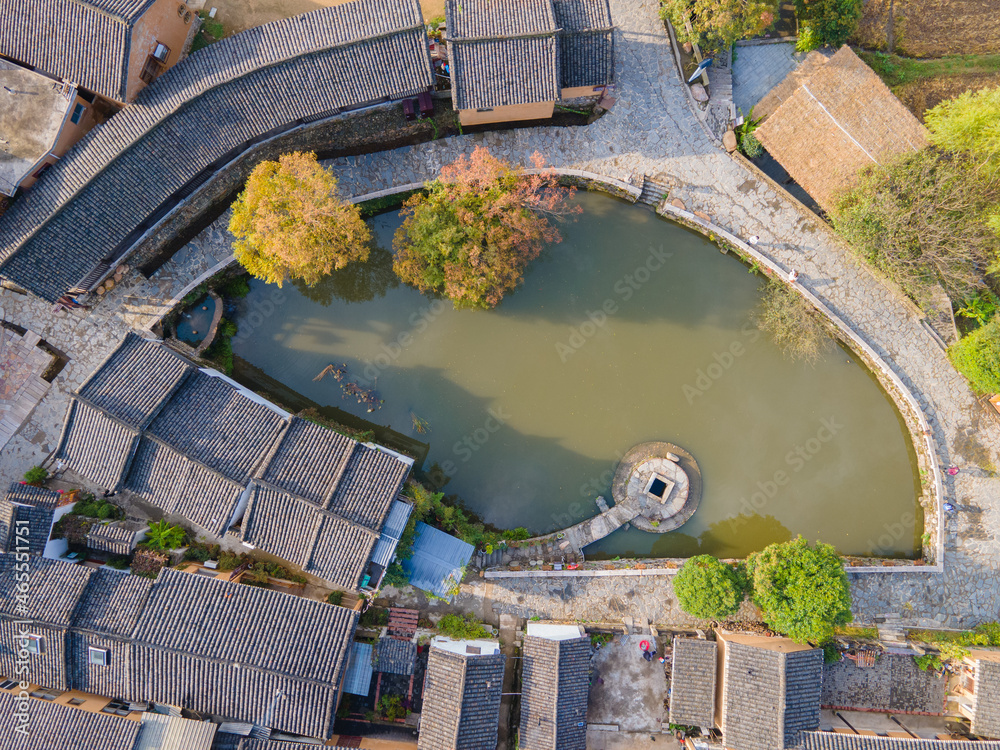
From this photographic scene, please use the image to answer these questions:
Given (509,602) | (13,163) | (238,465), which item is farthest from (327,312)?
(509,602)

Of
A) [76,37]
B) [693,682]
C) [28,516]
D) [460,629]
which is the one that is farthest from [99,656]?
[76,37]

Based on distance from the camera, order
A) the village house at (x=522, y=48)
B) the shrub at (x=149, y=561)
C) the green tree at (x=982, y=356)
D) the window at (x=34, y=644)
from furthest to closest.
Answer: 1. the shrub at (x=149, y=561)
2. the green tree at (x=982, y=356)
3. the village house at (x=522, y=48)
4. the window at (x=34, y=644)

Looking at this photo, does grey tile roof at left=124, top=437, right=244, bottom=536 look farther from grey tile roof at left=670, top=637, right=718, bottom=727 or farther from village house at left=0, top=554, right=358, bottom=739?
grey tile roof at left=670, top=637, right=718, bottom=727

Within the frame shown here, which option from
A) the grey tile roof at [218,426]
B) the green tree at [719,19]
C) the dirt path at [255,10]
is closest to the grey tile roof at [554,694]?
the grey tile roof at [218,426]

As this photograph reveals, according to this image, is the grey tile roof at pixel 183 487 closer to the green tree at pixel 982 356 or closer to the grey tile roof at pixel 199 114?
the grey tile roof at pixel 199 114

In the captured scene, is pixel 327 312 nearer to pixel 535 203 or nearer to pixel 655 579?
pixel 535 203

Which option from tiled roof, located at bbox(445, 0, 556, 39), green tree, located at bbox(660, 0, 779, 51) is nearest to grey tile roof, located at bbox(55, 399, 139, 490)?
tiled roof, located at bbox(445, 0, 556, 39)

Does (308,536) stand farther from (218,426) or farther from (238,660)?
(218,426)
